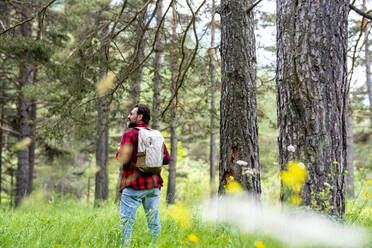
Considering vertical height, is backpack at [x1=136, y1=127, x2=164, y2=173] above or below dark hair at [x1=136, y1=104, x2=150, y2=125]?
below

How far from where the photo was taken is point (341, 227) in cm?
211

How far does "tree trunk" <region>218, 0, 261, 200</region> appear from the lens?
3430 millimetres

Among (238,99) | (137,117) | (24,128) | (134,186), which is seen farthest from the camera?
(24,128)

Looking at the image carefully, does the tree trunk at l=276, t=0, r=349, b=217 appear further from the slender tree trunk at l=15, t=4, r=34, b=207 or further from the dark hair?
the slender tree trunk at l=15, t=4, r=34, b=207

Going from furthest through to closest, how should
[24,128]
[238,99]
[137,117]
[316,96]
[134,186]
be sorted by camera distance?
1. [24,128]
2. [238,99]
3. [137,117]
4. [134,186]
5. [316,96]

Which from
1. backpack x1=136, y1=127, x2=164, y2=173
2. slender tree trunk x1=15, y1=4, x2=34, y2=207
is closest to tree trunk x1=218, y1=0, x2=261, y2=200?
backpack x1=136, y1=127, x2=164, y2=173

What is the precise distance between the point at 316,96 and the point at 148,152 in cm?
171

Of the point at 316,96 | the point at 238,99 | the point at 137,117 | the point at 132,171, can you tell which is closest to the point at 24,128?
the point at 137,117

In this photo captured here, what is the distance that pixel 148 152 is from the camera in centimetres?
306

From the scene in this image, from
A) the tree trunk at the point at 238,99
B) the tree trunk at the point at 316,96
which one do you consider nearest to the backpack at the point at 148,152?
the tree trunk at the point at 238,99

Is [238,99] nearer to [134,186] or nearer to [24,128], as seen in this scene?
[134,186]

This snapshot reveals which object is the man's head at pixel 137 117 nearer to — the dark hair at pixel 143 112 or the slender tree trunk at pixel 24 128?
the dark hair at pixel 143 112

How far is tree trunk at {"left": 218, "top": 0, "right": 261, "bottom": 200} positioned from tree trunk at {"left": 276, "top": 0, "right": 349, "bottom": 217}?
85 centimetres

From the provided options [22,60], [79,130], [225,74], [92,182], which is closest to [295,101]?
[225,74]
